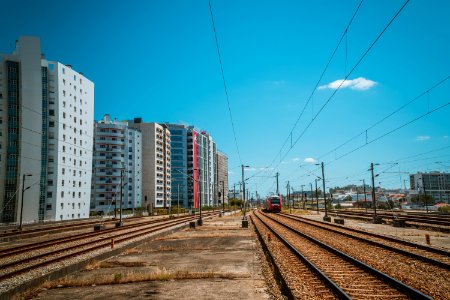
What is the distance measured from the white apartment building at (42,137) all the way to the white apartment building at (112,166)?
75.1ft

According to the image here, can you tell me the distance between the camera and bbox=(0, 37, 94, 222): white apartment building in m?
67.9

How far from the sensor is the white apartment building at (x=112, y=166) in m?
111

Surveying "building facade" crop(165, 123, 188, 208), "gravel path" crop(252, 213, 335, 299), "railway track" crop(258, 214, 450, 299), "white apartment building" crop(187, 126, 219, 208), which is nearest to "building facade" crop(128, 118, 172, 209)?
"white apartment building" crop(187, 126, 219, 208)

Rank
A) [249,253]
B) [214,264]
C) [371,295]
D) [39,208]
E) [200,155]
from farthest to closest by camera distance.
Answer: [200,155] → [39,208] → [249,253] → [214,264] → [371,295]

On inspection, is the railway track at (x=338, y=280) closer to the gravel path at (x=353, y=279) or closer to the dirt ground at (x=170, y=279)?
the gravel path at (x=353, y=279)

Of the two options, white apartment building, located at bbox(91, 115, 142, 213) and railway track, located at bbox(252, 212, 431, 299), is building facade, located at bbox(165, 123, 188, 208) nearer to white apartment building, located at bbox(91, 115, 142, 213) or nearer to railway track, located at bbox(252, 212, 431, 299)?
white apartment building, located at bbox(91, 115, 142, 213)

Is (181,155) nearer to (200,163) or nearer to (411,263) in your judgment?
(200,163)

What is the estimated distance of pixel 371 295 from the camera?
9.37 m

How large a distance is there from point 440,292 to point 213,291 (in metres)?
6.13

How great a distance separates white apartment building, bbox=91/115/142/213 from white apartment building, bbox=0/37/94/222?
75.1 feet

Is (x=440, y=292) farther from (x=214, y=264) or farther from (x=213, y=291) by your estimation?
(x=214, y=264)

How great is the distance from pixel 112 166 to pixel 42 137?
39532 mm

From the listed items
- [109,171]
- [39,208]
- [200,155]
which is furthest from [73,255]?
[200,155]

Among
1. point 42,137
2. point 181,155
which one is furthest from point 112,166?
point 181,155
